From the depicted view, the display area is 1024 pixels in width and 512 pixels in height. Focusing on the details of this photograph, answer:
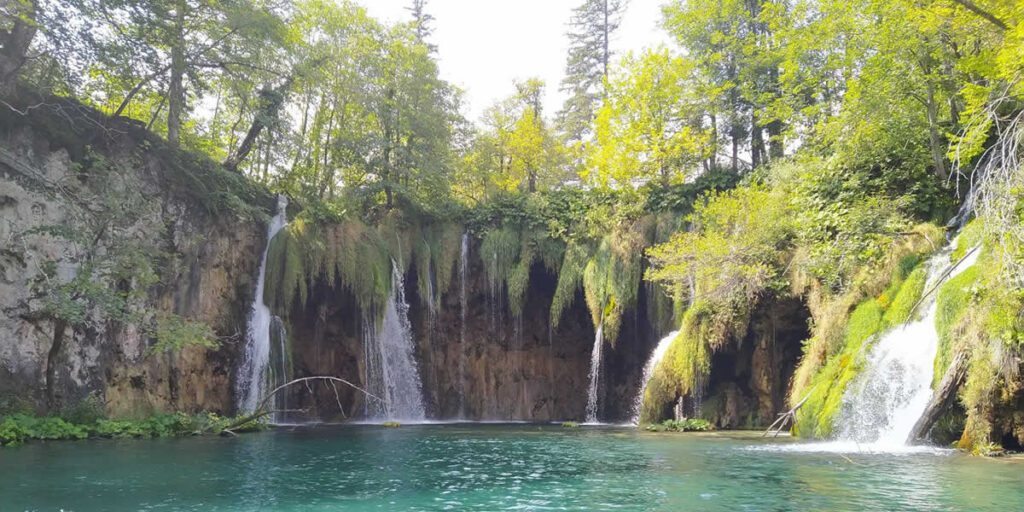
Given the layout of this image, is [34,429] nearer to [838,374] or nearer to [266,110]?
[266,110]

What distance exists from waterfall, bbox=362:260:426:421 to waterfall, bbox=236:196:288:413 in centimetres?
301

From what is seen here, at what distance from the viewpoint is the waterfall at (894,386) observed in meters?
11.3

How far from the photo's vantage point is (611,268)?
71.4 feet

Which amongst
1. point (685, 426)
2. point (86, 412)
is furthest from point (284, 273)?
point (685, 426)

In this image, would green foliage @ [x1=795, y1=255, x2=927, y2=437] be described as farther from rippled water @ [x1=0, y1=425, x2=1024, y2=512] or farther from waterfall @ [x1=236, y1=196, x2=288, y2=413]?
waterfall @ [x1=236, y1=196, x2=288, y2=413]

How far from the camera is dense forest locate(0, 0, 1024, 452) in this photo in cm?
1198

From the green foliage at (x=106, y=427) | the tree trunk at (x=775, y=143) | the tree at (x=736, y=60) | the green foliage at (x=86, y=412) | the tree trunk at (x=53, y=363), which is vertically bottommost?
the green foliage at (x=106, y=427)

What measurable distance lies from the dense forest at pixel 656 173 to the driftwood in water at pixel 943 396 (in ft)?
0.33

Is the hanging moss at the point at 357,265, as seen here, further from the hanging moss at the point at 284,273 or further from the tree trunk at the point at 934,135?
the tree trunk at the point at 934,135

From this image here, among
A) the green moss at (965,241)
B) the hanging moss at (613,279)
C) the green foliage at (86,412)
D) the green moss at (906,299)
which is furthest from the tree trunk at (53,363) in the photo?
the green moss at (965,241)

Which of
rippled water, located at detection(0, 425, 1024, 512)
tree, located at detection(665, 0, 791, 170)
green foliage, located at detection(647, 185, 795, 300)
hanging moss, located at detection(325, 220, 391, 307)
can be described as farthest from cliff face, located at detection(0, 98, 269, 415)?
tree, located at detection(665, 0, 791, 170)

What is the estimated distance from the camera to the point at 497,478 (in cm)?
911

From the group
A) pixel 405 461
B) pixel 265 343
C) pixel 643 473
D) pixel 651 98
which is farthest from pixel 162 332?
pixel 651 98

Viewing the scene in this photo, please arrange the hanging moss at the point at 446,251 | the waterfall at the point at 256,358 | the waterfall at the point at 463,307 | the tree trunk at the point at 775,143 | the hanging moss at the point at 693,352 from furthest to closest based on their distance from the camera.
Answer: the tree trunk at the point at 775,143 → the waterfall at the point at 463,307 → the hanging moss at the point at 446,251 → the waterfall at the point at 256,358 → the hanging moss at the point at 693,352
